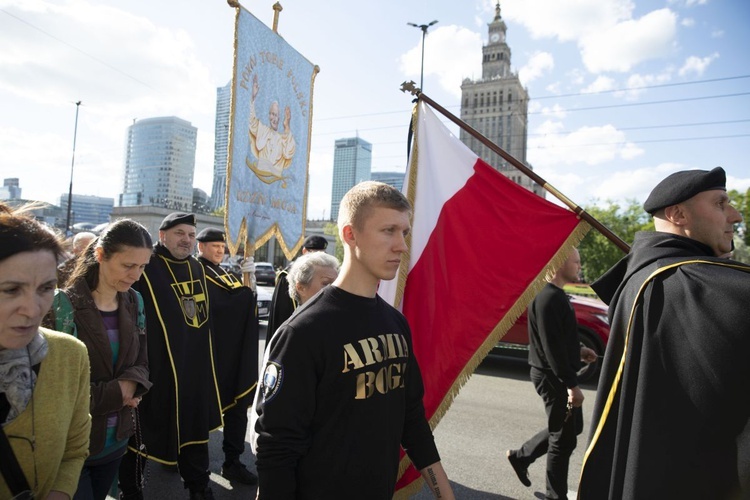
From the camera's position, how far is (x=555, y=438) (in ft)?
11.8

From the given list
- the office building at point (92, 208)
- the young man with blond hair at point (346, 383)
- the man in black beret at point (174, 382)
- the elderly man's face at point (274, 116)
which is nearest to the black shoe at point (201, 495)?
the man in black beret at point (174, 382)

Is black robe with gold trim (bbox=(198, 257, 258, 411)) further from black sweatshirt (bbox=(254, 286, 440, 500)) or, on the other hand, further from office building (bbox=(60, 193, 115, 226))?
office building (bbox=(60, 193, 115, 226))

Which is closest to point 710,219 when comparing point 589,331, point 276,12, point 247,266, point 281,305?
point 281,305

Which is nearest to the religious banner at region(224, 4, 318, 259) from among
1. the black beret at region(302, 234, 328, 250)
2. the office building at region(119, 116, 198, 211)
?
the black beret at region(302, 234, 328, 250)

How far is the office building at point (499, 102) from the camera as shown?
107500mm

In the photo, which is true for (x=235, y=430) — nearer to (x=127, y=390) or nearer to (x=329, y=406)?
(x=127, y=390)

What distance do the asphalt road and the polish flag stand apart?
1.22 metres

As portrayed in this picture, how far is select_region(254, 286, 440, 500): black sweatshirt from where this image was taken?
1.65 m

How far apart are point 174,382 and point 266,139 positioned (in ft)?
8.01

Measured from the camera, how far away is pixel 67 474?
5.54ft

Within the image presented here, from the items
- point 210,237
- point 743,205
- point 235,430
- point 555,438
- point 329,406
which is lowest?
point 235,430

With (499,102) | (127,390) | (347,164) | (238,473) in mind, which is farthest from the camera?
(499,102)

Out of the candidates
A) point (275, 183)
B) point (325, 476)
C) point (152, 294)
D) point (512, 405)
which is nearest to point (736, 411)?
point (325, 476)

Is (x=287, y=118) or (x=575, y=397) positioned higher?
(x=287, y=118)
